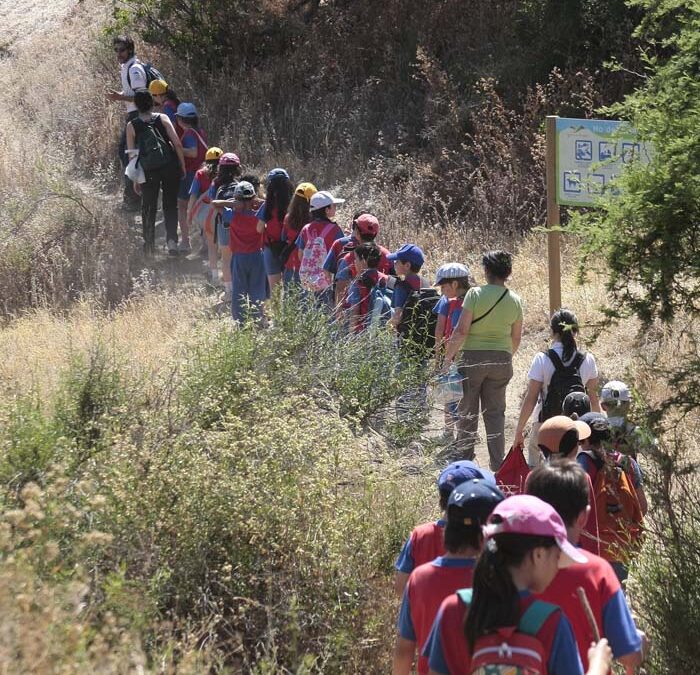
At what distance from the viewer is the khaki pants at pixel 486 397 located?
777 cm

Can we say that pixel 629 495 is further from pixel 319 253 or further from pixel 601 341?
pixel 601 341

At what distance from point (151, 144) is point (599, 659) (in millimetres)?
11024

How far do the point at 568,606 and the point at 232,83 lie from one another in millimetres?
14764

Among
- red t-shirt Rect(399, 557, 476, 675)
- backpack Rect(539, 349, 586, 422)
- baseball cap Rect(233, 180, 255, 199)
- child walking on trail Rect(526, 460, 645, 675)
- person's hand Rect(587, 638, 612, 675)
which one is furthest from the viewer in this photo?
baseball cap Rect(233, 180, 255, 199)

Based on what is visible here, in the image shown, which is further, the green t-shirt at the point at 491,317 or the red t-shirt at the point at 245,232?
the red t-shirt at the point at 245,232

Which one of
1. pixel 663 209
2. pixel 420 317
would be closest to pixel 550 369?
pixel 420 317

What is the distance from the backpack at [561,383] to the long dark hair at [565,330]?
48mm

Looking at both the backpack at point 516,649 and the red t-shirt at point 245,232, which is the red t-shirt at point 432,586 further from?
the red t-shirt at point 245,232

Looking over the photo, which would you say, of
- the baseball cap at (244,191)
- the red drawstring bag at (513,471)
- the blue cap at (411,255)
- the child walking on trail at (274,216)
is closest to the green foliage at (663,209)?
the red drawstring bag at (513,471)

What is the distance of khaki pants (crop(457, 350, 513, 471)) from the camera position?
7773 millimetres

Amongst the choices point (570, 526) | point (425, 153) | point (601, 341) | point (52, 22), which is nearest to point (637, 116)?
point (570, 526)

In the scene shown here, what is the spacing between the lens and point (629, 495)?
525cm

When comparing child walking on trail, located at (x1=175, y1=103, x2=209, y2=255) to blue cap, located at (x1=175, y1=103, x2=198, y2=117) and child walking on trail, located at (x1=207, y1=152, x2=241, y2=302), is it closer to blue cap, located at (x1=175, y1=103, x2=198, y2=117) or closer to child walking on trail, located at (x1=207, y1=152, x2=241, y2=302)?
blue cap, located at (x1=175, y1=103, x2=198, y2=117)

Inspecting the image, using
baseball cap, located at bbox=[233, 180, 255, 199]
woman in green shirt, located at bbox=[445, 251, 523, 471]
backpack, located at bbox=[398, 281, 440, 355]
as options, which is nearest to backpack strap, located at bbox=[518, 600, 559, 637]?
woman in green shirt, located at bbox=[445, 251, 523, 471]
